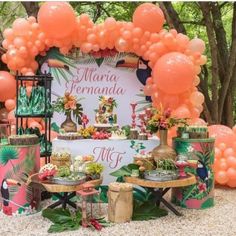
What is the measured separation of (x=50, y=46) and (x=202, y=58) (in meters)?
2.44

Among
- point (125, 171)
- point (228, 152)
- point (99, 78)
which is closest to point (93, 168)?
point (125, 171)

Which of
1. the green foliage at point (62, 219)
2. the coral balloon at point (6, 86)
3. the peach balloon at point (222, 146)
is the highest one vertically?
the coral balloon at point (6, 86)

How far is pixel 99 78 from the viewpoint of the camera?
6781 millimetres

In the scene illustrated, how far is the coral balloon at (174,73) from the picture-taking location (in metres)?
5.95

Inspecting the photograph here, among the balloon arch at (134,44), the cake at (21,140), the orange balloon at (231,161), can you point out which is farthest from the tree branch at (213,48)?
the cake at (21,140)

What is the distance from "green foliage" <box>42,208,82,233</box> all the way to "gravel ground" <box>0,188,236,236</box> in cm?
7

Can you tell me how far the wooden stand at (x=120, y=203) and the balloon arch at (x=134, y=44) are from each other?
2.13 m

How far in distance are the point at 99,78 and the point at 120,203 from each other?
2.96 m

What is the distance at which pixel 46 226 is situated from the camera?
13.8 feet

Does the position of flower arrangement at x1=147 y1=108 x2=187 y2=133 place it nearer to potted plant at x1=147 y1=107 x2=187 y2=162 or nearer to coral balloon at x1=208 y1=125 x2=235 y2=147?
potted plant at x1=147 y1=107 x2=187 y2=162

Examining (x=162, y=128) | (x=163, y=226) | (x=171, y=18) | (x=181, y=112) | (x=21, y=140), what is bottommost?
(x=163, y=226)

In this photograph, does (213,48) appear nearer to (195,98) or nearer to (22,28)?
(195,98)

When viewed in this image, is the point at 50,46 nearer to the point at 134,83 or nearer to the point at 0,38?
the point at 134,83

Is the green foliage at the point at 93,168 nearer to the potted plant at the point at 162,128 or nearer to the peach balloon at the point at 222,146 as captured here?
the potted plant at the point at 162,128
